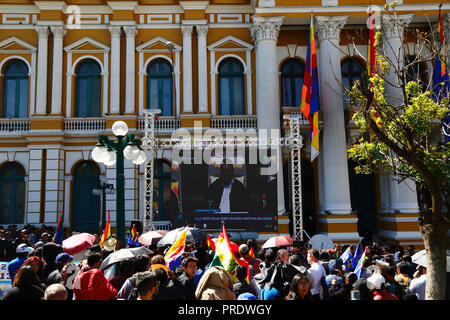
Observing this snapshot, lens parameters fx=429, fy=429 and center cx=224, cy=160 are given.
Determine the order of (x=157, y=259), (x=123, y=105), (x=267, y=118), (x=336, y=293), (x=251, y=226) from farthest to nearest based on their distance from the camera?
(x=123, y=105), (x=267, y=118), (x=251, y=226), (x=157, y=259), (x=336, y=293)

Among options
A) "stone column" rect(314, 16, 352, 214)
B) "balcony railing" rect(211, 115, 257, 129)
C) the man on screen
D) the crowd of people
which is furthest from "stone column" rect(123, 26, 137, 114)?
the crowd of people

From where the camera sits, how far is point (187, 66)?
74.8 feet

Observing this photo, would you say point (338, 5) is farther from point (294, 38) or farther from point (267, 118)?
point (267, 118)

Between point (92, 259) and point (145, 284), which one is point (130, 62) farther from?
point (145, 284)

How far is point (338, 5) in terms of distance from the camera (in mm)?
21391

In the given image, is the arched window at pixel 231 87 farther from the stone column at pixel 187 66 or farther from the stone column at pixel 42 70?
the stone column at pixel 42 70

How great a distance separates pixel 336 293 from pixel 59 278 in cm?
403

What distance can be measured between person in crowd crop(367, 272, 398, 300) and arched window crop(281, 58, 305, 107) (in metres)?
18.0

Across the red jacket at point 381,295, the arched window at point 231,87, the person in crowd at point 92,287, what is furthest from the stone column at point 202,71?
the red jacket at point 381,295

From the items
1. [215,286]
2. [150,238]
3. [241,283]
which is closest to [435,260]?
[241,283]

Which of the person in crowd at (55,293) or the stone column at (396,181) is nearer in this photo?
the person in crowd at (55,293)

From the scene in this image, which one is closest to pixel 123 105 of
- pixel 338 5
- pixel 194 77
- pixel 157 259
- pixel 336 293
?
pixel 194 77

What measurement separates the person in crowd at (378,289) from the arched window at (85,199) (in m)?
18.4

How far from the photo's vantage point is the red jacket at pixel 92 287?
5.72 m
